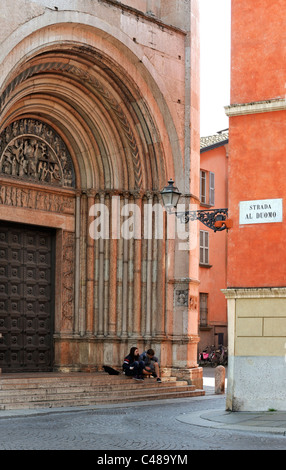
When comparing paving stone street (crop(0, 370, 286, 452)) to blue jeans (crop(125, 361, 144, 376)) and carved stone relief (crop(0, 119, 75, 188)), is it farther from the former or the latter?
carved stone relief (crop(0, 119, 75, 188))

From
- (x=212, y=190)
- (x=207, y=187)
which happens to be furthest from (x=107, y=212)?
(x=212, y=190)

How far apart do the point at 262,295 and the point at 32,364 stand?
694cm

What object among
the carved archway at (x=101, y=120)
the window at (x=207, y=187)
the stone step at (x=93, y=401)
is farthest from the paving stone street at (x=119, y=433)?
the window at (x=207, y=187)

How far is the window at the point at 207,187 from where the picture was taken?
3644 centimetres

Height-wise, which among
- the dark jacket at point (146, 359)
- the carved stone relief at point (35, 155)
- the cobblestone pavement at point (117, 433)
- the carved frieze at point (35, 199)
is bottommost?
the cobblestone pavement at point (117, 433)

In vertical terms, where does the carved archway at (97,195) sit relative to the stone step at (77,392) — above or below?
above

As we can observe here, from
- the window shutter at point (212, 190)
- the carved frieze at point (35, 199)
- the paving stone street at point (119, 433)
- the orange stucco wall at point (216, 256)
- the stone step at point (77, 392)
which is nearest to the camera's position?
the paving stone street at point (119, 433)

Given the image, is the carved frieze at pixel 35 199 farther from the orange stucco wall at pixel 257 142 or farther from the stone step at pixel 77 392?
the orange stucco wall at pixel 257 142

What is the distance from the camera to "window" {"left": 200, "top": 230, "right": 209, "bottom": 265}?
119 feet

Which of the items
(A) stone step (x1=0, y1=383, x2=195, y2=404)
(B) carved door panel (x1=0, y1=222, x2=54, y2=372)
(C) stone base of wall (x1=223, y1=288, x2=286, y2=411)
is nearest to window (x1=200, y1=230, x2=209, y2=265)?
(B) carved door panel (x1=0, y1=222, x2=54, y2=372)

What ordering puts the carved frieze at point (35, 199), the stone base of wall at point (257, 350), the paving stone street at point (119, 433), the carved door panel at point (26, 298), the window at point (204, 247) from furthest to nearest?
the window at point (204, 247) < the carved door panel at point (26, 298) < the carved frieze at point (35, 199) < the stone base of wall at point (257, 350) < the paving stone street at point (119, 433)

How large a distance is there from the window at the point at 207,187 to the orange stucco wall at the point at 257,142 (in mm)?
21111

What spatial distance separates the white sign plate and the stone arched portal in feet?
18.3

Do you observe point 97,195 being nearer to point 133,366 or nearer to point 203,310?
point 133,366
